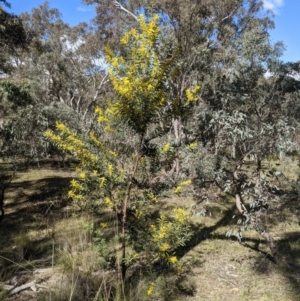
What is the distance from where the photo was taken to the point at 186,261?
515 centimetres

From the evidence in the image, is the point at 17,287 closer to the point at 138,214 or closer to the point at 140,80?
the point at 138,214

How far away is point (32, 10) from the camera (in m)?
22.2

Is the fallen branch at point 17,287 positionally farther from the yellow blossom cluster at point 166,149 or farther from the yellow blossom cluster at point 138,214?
the yellow blossom cluster at point 166,149

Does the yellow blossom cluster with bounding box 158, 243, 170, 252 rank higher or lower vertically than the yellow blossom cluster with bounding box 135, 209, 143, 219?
lower

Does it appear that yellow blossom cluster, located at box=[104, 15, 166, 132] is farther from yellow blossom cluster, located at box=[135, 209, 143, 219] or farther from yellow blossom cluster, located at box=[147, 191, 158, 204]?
yellow blossom cluster, located at box=[135, 209, 143, 219]

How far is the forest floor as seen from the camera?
11.9ft

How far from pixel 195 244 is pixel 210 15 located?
917 centimetres

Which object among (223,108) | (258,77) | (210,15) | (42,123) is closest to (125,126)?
(223,108)

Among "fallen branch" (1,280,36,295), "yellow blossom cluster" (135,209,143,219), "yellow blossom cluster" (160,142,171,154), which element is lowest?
"fallen branch" (1,280,36,295)

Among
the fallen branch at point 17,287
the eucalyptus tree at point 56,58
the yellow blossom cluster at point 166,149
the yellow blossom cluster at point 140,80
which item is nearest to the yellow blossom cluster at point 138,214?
the yellow blossom cluster at point 166,149

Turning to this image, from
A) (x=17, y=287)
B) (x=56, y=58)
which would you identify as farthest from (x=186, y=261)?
(x=56, y=58)

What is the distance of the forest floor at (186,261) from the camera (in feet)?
11.9

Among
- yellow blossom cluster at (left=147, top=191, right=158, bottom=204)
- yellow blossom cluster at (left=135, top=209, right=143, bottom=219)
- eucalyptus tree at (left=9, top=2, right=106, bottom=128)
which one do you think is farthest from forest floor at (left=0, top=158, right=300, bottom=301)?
eucalyptus tree at (left=9, top=2, right=106, bottom=128)

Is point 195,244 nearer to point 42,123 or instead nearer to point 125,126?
point 125,126
